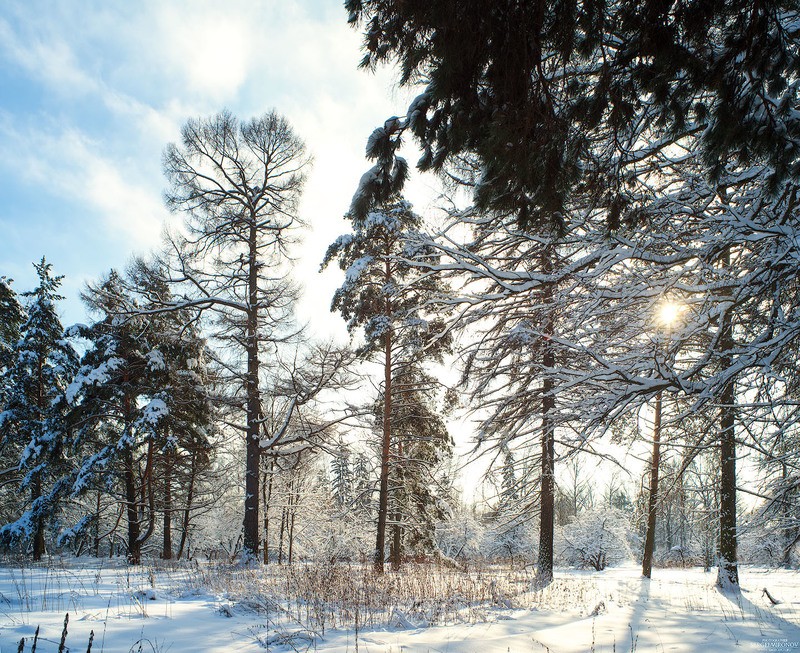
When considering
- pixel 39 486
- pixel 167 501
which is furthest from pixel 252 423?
pixel 39 486

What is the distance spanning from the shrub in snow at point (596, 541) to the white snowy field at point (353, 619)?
19.2 metres

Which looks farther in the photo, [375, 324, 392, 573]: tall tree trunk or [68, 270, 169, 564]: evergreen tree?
[68, 270, 169, 564]: evergreen tree

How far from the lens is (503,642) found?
408cm

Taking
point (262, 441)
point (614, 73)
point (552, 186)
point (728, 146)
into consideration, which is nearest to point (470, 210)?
point (552, 186)

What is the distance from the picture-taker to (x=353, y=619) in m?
4.91

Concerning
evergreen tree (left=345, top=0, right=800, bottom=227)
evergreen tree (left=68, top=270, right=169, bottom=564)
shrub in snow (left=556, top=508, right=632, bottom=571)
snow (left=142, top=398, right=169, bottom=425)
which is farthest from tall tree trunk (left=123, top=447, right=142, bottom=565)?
shrub in snow (left=556, top=508, right=632, bottom=571)

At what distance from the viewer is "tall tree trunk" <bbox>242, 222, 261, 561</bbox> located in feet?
37.1

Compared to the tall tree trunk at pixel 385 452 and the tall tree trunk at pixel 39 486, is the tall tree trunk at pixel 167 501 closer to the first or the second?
the tall tree trunk at pixel 39 486

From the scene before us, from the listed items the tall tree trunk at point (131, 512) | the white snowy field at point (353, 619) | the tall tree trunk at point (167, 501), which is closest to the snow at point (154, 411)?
the tall tree trunk at point (131, 512)

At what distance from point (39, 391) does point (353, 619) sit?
16.5m

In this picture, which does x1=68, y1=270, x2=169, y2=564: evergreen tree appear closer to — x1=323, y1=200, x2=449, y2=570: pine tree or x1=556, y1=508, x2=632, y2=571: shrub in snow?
x1=323, y1=200, x2=449, y2=570: pine tree

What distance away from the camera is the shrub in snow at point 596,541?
968 inches

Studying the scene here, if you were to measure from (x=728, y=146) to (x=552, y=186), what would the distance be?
1.16m

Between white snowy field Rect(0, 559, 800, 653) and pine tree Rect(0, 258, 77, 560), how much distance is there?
642 centimetres
